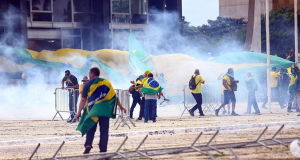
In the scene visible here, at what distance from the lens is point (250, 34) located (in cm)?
3909

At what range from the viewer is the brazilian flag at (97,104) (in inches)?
405

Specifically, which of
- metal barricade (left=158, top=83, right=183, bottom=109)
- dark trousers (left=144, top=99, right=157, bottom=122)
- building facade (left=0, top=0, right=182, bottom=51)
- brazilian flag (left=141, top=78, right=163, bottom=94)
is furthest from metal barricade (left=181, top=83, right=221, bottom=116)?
building facade (left=0, top=0, right=182, bottom=51)

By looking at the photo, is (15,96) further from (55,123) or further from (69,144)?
(69,144)

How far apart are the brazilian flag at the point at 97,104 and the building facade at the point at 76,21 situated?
2877 centimetres

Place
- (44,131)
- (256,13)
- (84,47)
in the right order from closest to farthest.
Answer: (44,131) → (256,13) → (84,47)

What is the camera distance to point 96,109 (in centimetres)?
1030

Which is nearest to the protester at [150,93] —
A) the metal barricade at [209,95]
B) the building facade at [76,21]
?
the metal barricade at [209,95]

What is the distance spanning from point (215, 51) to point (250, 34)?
34628mm

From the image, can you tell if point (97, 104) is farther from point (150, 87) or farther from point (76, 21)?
point (76, 21)

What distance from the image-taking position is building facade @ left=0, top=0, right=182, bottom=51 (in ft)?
130

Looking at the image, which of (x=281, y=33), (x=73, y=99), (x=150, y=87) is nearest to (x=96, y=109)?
(x=150, y=87)

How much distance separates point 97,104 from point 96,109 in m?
0.09

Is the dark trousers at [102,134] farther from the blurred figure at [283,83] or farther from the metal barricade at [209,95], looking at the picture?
the blurred figure at [283,83]

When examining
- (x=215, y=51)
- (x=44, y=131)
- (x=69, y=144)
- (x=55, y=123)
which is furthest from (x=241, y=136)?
(x=215, y=51)
